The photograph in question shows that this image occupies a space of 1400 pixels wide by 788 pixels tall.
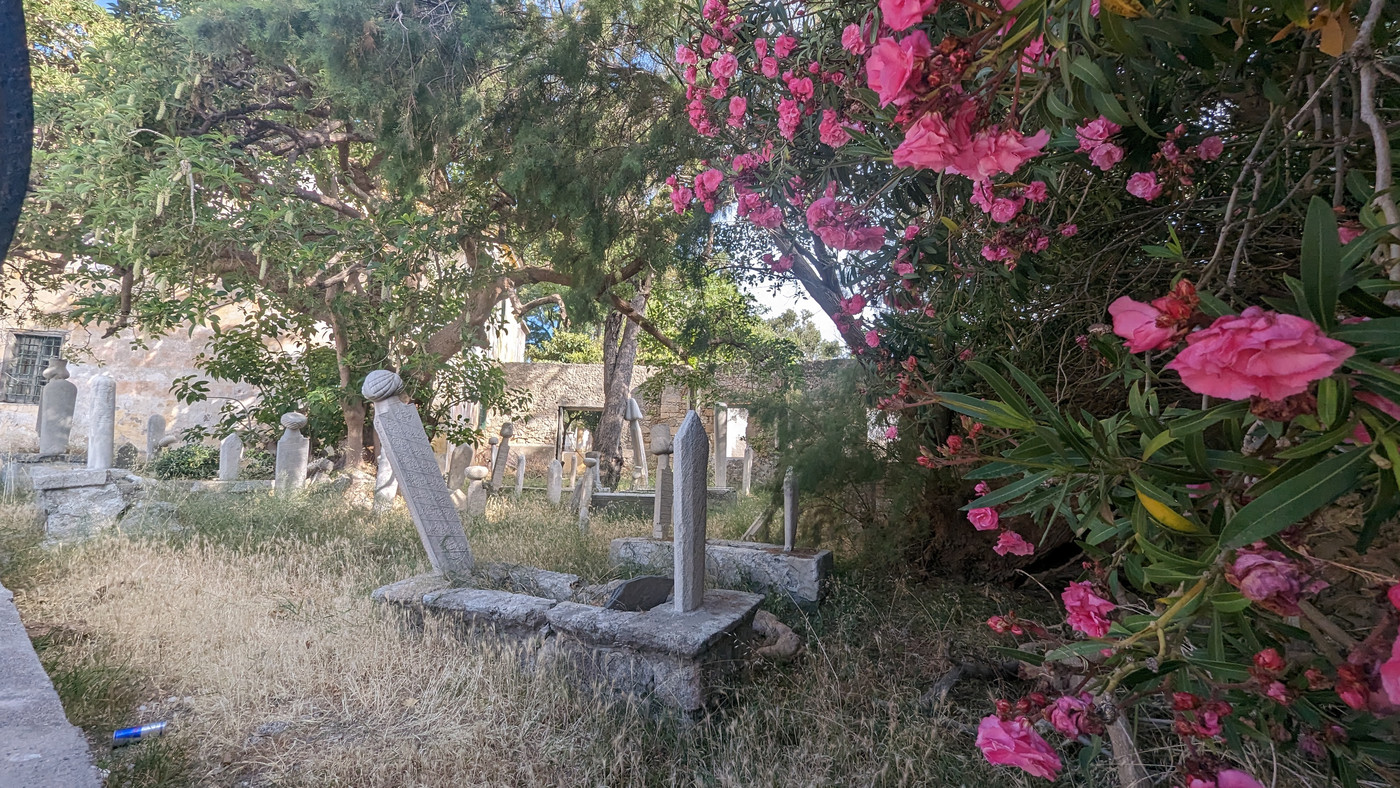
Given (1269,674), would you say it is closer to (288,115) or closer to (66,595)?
(66,595)

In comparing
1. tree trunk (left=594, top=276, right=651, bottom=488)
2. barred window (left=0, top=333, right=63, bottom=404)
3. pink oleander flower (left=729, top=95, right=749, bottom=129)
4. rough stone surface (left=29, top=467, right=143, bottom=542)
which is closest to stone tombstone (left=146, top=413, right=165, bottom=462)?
barred window (left=0, top=333, right=63, bottom=404)

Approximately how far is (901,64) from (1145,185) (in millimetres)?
1224

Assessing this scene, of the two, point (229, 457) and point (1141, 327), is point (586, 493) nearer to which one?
point (229, 457)

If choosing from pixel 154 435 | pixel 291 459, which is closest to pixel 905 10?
pixel 291 459

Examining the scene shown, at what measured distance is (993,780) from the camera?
230 centimetres

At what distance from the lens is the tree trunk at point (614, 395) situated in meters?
11.6

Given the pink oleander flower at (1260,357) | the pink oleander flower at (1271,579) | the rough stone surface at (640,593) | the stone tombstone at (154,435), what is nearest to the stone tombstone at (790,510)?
the rough stone surface at (640,593)

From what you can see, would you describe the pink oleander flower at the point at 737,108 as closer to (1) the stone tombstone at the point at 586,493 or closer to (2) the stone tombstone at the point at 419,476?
(2) the stone tombstone at the point at 419,476

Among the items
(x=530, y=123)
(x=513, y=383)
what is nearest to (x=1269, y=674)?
(x=530, y=123)

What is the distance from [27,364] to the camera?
1425cm

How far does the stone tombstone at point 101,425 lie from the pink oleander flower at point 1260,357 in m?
8.82

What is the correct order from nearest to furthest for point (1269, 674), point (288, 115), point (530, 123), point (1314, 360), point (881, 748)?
point (1314, 360) < point (1269, 674) < point (881, 748) < point (530, 123) < point (288, 115)

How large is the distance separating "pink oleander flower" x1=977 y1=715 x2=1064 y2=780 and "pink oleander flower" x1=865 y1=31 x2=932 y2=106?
1.07 meters

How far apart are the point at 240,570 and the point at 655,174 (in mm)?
4022
